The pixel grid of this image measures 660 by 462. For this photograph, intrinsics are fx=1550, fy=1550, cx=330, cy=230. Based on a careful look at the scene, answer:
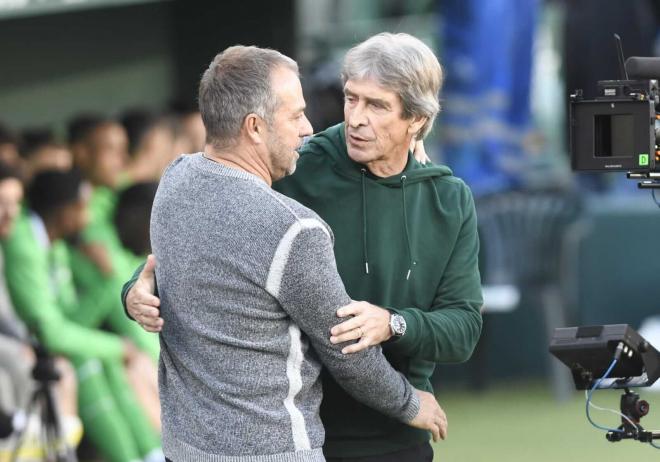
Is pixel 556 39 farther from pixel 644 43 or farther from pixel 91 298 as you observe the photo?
pixel 91 298

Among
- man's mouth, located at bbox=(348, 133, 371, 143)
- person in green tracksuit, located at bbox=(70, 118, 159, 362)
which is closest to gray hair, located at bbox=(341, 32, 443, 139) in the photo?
man's mouth, located at bbox=(348, 133, 371, 143)

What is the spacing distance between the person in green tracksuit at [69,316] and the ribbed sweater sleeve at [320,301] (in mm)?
3247

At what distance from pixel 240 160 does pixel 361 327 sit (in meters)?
0.42

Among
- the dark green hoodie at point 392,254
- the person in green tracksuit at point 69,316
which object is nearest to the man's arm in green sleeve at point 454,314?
the dark green hoodie at point 392,254

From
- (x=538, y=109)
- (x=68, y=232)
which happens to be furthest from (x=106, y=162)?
(x=538, y=109)

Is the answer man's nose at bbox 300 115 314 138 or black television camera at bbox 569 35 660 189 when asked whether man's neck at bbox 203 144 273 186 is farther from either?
black television camera at bbox 569 35 660 189

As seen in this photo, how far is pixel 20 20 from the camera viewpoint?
25.7ft

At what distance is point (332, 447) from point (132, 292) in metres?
Result: 0.57

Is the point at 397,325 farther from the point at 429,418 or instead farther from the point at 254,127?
the point at 254,127

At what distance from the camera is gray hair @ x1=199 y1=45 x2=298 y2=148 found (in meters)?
3.13

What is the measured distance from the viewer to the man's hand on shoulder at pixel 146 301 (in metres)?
3.23

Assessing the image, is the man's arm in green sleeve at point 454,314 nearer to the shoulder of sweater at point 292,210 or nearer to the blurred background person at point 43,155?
the shoulder of sweater at point 292,210

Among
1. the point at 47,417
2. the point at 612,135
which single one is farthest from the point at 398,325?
the point at 47,417

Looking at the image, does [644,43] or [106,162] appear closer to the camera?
[106,162]
